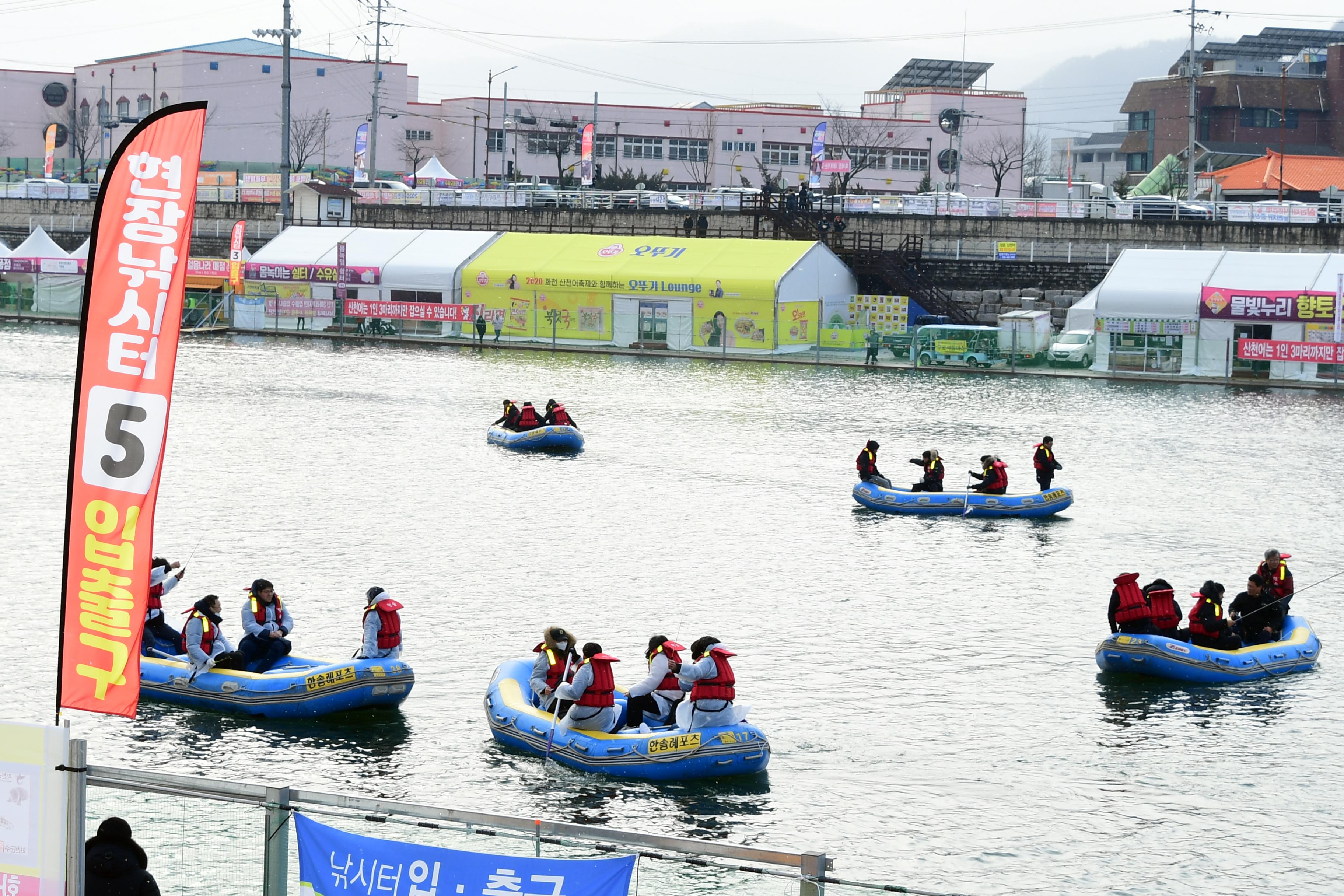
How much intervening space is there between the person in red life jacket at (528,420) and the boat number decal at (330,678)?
20944 mm

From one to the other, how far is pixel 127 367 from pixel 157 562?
9252mm

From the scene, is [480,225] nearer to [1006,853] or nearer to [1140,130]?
[1006,853]

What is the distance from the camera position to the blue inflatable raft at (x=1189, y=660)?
1927cm

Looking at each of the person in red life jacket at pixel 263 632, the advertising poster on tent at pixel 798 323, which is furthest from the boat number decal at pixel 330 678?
the advertising poster on tent at pixel 798 323

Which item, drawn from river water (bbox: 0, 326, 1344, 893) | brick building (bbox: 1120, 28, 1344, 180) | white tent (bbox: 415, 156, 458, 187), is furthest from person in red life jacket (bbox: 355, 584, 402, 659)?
brick building (bbox: 1120, 28, 1344, 180)

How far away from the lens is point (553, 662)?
640 inches

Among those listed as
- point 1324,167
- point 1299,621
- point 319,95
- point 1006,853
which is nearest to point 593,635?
point 1006,853

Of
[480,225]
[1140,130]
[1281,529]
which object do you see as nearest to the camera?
[1281,529]

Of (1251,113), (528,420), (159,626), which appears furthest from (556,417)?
(1251,113)

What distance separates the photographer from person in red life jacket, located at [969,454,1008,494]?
3073cm

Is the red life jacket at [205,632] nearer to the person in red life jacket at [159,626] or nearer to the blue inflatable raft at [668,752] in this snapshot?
the person in red life jacket at [159,626]

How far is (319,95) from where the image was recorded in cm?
12381

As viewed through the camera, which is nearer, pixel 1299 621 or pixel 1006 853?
pixel 1006 853

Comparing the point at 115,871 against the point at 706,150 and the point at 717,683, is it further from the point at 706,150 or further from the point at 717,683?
the point at 706,150
